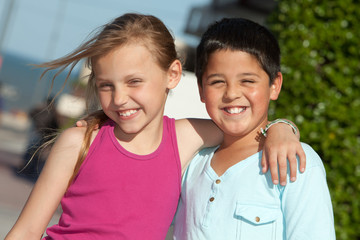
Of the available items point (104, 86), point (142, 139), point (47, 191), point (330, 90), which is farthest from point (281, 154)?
point (330, 90)

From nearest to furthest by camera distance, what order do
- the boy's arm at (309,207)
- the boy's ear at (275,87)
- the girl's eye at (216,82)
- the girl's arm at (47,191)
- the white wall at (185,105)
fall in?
the boy's arm at (309,207), the girl's arm at (47,191), the girl's eye at (216,82), the boy's ear at (275,87), the white wall at (185,105)

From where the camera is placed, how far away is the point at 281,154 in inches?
68.2

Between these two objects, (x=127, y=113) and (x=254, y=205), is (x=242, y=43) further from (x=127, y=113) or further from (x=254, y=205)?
(x=254, y=205)

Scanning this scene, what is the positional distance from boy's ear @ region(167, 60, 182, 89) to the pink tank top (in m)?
0.33

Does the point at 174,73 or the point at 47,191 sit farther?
the point at 174,73

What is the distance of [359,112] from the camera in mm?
3574

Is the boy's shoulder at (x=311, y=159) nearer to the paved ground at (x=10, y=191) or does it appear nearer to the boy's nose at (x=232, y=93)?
the boy's nose at (x=232, y=93)

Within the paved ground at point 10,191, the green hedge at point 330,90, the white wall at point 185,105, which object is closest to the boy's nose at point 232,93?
the white wall at point 185,105

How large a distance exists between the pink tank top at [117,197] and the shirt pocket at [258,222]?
1.20 feet

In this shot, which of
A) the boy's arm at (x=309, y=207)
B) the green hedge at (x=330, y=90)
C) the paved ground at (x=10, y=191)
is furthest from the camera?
the paved ground at (x=10, y=191)

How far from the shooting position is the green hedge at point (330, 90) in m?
3.58

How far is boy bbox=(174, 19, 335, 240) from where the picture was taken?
164cm

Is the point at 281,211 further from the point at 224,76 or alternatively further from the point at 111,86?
the point at 111,86

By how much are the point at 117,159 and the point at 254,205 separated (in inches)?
23.7
